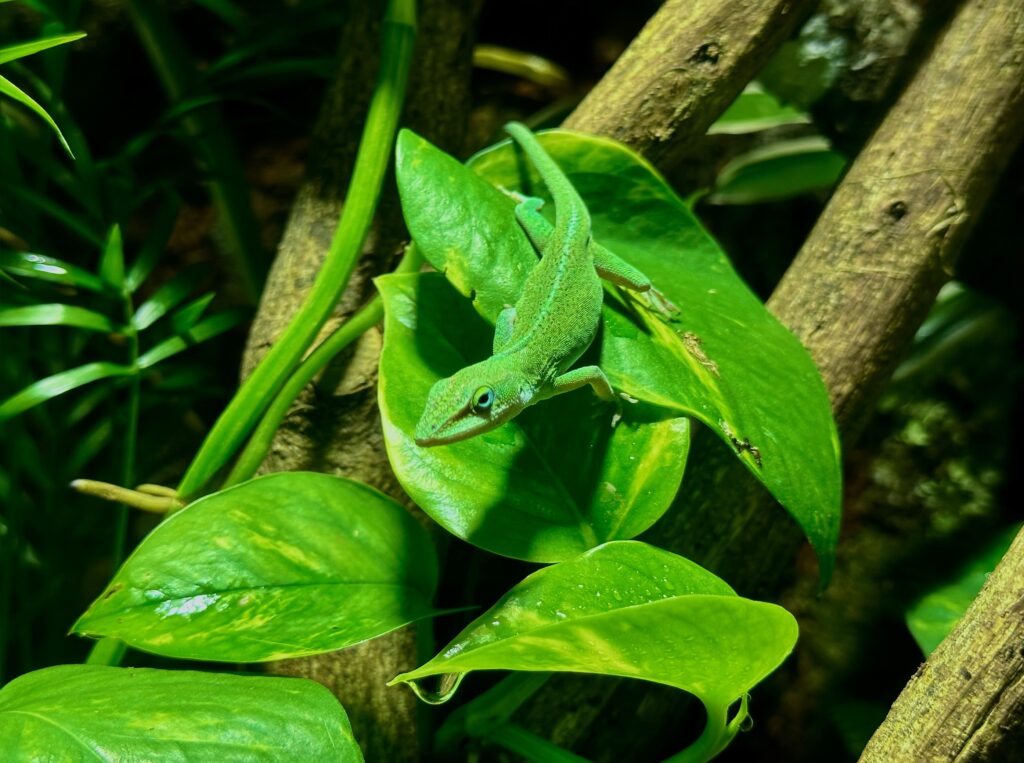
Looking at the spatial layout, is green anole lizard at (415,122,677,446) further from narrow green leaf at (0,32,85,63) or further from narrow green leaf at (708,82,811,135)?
narrow green leaf at (708,82,811,135)

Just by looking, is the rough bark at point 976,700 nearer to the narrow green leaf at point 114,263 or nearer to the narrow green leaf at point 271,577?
the narrow green leaf at point 271,577

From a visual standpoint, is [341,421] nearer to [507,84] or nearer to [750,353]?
[750,353]

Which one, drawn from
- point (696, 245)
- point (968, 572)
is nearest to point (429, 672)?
point (696, 245)

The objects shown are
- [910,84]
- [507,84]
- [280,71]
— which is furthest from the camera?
[507,84]

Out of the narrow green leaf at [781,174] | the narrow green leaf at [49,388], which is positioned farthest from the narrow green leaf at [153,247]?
the narrow green leaf at [781,174]

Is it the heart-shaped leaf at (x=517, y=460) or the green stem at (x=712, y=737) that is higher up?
the heart-shaped leaf at (x=517, y=460)

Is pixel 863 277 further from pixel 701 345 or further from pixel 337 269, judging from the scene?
pixel 337 269
